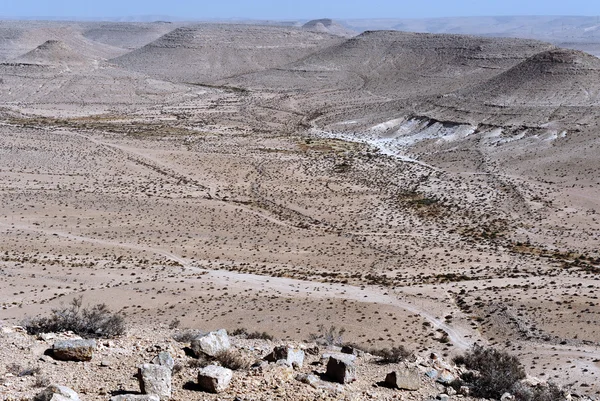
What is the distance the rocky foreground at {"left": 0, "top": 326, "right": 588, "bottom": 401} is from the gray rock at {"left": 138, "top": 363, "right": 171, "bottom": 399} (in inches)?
0.6

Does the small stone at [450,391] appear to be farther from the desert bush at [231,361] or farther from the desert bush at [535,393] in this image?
the desert bush at [231,361]

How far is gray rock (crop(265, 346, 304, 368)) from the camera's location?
13305 mm

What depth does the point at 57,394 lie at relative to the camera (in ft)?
33.9

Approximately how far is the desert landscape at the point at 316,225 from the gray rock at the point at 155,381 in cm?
37

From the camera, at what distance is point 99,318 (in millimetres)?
15477

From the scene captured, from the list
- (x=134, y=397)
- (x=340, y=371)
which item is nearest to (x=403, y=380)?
(x=340, y=371)

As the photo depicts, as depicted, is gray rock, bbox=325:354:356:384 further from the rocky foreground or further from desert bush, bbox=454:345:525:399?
desert bush, bbox=454:345:525:399

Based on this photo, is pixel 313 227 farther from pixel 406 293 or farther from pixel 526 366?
pixel 526 366

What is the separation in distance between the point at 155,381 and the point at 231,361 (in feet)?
6.83

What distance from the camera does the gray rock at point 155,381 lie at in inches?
432

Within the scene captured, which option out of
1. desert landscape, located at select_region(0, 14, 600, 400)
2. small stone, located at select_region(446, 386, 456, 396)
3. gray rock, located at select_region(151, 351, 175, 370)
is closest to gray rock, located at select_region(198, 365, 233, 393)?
desert landscape, located at select_region(0, 14, 600, 400)

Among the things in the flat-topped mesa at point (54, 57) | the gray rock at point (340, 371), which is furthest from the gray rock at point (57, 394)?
the flat-topped mesa at point (54, 57)

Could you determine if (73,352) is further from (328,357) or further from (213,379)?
(328,357)

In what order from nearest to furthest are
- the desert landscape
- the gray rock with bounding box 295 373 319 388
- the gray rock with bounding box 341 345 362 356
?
the gray rock with bounding box 295 373 319 388 → the gray rock with bounding box 341 345 362 356 → the desert landscape
